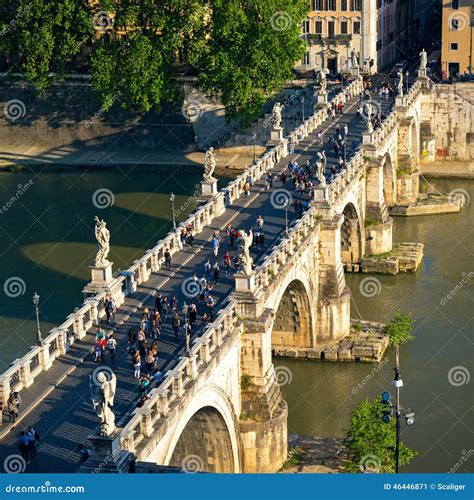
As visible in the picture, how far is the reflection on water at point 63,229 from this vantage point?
294 feet

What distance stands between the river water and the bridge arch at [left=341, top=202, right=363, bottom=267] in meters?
1.87

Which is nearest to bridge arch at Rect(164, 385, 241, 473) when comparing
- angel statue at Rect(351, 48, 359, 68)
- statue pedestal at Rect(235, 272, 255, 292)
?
statue pedestal at Rect(235, 272, 255, 292)

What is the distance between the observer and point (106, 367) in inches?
2436

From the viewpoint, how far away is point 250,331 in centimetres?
6856

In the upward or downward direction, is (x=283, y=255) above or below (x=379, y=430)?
above

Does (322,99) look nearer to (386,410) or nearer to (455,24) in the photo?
(455,24)

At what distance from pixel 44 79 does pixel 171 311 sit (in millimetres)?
64272

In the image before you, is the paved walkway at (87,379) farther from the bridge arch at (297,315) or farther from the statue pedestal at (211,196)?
the bridge arch at (297,315)

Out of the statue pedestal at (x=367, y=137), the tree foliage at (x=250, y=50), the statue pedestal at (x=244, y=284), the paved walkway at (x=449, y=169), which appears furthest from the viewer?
the paved walkway at (x=449, y=169)

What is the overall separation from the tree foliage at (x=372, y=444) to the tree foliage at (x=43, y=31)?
66153 mm

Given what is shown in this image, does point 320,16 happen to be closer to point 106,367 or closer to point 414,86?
point 414,86

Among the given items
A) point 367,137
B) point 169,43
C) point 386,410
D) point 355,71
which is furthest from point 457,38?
point 386,410

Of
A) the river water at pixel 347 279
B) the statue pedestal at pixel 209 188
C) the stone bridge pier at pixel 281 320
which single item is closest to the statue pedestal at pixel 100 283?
the stone bridge pier at pixel 281 320

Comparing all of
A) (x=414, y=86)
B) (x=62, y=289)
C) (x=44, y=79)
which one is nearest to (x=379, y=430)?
(x=62, y=289)
